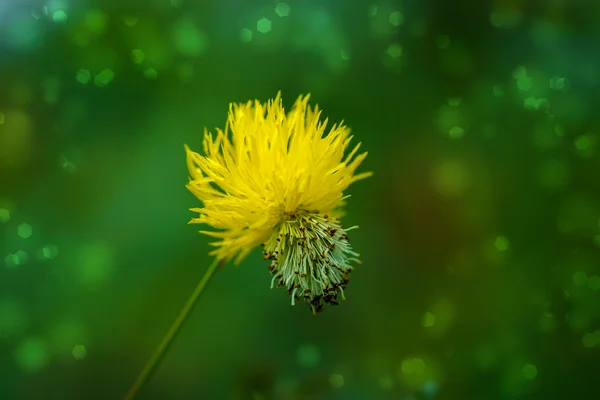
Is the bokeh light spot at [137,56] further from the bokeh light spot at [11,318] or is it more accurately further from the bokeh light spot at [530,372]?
the bokeh light spot at [530,372]

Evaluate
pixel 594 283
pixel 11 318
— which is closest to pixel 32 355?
pixel 11 318

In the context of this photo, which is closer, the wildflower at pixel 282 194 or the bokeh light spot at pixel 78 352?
the wildflower at pixel 282 194

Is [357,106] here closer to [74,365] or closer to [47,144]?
[47,144]

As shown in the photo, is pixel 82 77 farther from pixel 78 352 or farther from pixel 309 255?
pixel 309 255

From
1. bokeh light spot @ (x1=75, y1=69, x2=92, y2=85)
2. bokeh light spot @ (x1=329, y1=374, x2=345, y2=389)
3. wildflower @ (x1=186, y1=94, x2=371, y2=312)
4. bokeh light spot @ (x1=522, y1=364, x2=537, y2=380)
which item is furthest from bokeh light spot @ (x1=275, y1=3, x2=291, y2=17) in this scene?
bokeh light spot @ (x1=522, y1=364, x2=537, y2=380)

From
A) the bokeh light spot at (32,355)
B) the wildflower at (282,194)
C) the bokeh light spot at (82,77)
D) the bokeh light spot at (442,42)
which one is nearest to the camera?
→ the wildflower at (282,194)

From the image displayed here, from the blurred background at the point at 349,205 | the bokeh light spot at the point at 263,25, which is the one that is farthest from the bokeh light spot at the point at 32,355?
the bokeh light spot at the point at 263,25

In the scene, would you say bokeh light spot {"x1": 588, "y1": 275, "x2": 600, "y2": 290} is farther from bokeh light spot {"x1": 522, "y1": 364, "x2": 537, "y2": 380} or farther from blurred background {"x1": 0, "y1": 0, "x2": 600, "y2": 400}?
bokeh light spot {"x1": 522, "y1": 364, "x2": 537, "y2": 380}
